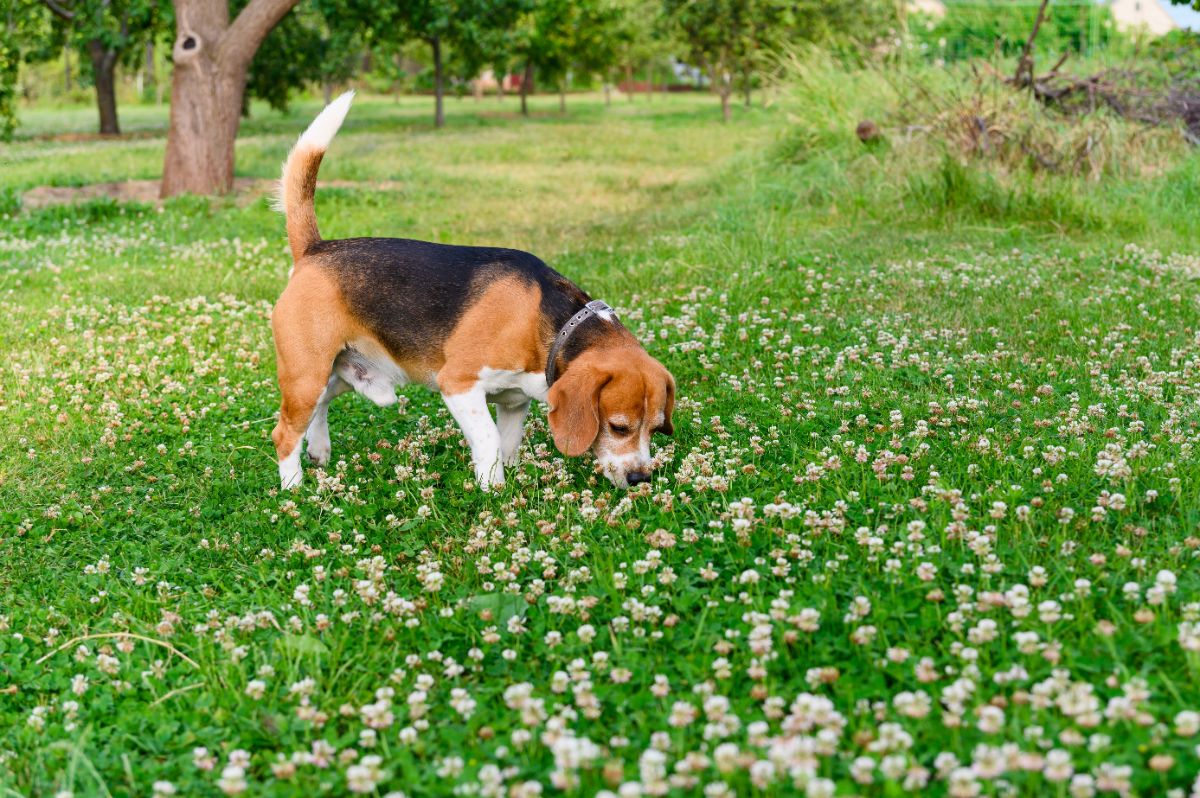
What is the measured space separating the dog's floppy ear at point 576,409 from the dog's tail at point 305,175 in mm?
1969

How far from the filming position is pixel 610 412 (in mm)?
5395

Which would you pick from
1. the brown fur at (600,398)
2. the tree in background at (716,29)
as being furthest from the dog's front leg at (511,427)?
the tree in background at (716,29)

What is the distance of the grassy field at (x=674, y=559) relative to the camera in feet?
10.1

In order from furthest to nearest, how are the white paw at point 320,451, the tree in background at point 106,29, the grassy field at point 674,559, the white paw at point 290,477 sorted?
the tree in background at point 106,29 → the white paw at point 320,451 → the white paw at point 290,477 → the grassy field at point 674,559

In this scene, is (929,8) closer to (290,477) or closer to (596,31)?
(596,31)

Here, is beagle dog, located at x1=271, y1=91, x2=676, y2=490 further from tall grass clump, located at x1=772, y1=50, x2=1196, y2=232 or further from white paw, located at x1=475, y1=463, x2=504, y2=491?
tall grass clump, located at x1=772, y1=50, x2=1196, y2=232

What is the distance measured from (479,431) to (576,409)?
26.3 inches

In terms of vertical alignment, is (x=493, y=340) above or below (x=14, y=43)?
below

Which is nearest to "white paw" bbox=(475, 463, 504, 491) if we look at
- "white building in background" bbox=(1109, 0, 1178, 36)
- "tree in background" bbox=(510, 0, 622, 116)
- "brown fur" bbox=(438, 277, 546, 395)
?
"brown fur" bbox=(438, 277, 546, 395)

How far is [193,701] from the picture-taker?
3.72m

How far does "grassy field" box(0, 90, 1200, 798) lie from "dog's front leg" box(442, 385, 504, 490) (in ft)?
0.65

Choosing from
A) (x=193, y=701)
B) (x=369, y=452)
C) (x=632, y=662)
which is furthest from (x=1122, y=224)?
(x=193, y=701)

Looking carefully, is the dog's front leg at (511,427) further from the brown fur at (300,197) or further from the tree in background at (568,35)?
the tree in background at (568,35)

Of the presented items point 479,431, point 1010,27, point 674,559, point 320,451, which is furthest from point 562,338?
point 1010,27
